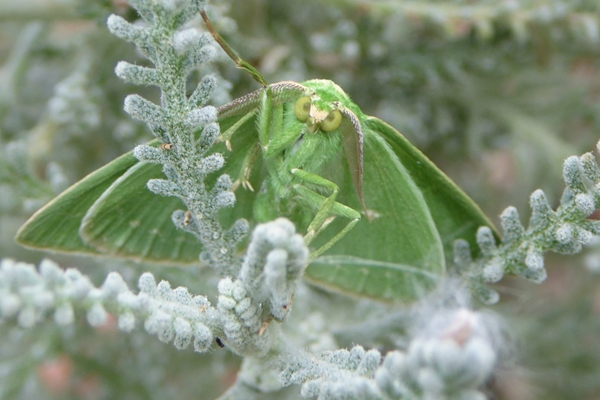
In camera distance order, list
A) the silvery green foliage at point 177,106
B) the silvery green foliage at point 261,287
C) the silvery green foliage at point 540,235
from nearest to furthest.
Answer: the silvery green foliage at point 261,287
the silvery green foliage at point 177,106
the silvery green foliage at point 540,235

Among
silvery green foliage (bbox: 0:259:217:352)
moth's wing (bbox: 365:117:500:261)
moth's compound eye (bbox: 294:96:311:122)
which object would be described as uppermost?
moth's wing (bbox: 365:117:500:261)

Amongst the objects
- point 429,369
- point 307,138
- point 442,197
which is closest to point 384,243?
point 442,197

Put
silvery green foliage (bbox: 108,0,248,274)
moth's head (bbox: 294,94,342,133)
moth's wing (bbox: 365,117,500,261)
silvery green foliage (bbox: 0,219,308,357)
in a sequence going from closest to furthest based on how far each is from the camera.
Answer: silvery green foliage (bbox: 0,219,308,357)
silvery green foliage (bbox: 108,0,248,274)
moth's head (bbox: 294,94,342,133)
moth's wing (bbox: 365,117,500,261)

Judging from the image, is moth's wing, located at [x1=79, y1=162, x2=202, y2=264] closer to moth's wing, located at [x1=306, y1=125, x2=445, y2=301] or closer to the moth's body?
the moth's body

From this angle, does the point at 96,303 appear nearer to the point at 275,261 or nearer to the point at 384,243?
the point at 275,261

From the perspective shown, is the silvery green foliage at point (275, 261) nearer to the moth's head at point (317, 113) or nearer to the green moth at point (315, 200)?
the green moth at point (315, 200)

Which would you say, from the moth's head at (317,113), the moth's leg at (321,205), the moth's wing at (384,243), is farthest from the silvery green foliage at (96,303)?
the moth's wing at (384,243)

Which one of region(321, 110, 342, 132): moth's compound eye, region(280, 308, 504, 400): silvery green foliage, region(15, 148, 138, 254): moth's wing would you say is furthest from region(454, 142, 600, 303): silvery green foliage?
region(15, 148, 138, 254): moth's wing
